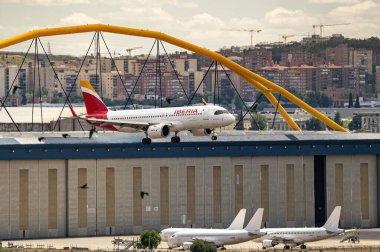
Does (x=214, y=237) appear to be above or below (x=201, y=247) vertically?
above

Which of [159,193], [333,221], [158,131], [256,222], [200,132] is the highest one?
[158,131]

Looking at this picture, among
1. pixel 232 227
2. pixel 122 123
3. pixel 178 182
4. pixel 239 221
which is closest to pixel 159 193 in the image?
pixel 178 182

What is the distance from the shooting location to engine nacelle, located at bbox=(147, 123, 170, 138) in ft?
529

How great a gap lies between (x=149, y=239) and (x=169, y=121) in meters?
17.2

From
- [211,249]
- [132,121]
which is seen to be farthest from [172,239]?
[132,121]

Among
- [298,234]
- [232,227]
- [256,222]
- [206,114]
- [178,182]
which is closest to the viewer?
[256,222]

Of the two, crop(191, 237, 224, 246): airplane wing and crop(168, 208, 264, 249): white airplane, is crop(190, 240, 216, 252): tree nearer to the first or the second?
crop(191, 237, 224, 246): airplane wing

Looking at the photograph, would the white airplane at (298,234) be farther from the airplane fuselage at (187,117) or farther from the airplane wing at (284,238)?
the airplane fuselage at (187,117)

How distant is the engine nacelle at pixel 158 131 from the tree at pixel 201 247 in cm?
1756

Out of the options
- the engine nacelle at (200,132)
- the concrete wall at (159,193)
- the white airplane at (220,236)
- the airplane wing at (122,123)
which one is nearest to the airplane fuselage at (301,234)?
the white airplane at (220,236)

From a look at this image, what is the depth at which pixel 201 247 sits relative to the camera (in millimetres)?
144625

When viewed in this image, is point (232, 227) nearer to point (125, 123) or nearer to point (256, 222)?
point (256, 222)

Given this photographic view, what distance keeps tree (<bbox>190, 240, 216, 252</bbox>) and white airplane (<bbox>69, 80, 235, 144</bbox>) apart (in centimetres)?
1720

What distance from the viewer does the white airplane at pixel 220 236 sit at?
490 ft
